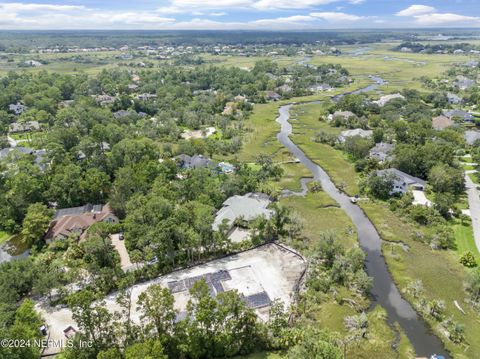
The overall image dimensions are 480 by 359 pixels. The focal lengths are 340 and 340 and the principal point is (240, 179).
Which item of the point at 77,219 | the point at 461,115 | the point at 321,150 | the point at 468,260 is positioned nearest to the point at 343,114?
the point at 321,150

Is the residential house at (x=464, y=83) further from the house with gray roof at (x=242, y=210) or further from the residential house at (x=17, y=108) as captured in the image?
the residential house at (x=17, y=108)

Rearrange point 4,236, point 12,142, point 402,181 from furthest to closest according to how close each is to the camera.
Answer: point 12,142 < point 402,181 < point 4,236

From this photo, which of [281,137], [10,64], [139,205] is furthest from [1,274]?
[10,64]

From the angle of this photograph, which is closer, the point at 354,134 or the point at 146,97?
the point at 354,134

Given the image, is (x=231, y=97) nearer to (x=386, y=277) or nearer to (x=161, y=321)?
(x=386, y=277)

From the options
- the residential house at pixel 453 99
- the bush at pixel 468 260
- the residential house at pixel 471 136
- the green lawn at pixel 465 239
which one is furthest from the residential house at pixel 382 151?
the residential house at pixel 453 99

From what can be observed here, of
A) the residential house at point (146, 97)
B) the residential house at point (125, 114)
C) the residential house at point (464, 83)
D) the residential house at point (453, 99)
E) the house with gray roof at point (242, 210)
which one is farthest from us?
the residential house at point (464, 83)

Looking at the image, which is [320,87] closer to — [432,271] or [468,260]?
[468,260]
